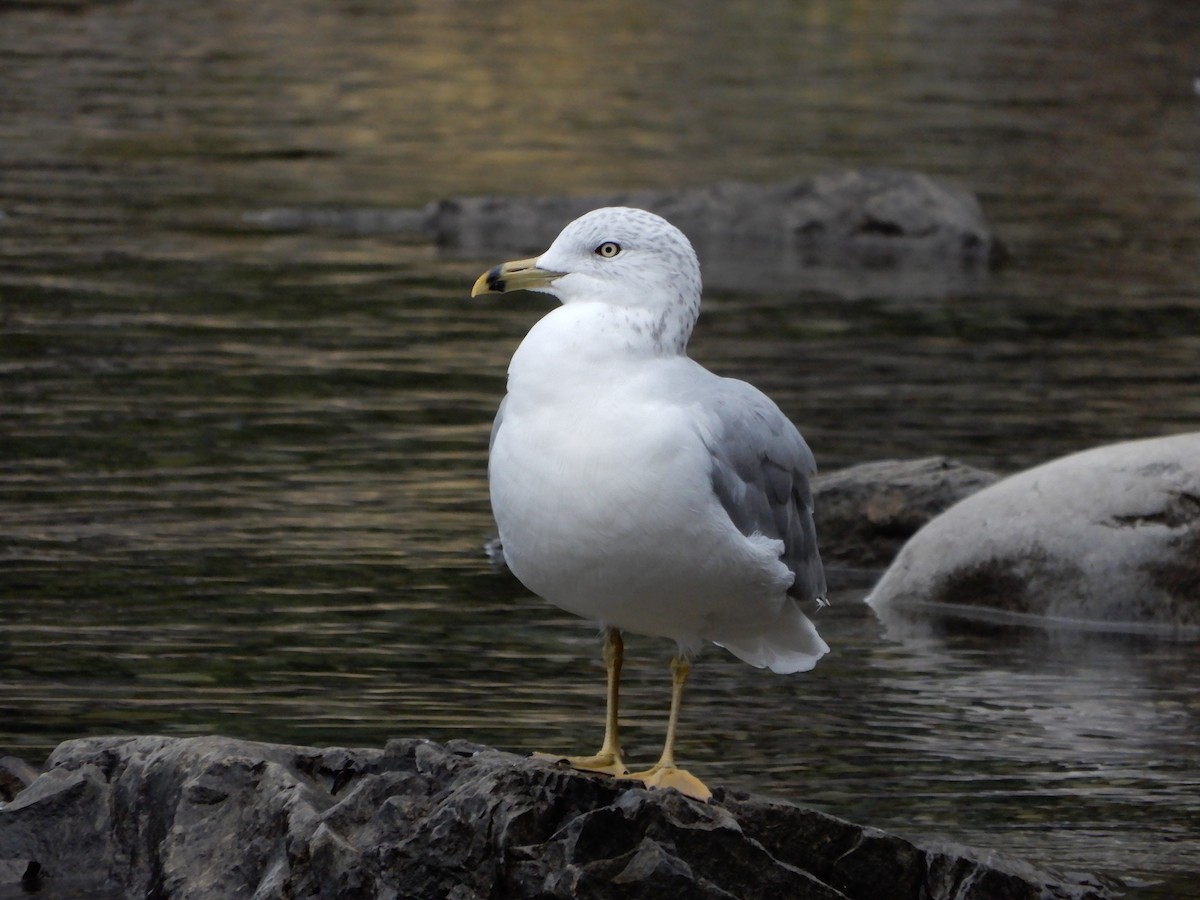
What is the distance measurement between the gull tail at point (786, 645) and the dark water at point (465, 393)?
75 centimetres

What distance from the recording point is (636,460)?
5621mm

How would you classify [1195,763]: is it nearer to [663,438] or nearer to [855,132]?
[663,438]

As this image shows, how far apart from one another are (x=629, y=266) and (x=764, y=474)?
62 centimetres

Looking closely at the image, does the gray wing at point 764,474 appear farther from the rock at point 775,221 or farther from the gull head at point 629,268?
the rock at point 775,221

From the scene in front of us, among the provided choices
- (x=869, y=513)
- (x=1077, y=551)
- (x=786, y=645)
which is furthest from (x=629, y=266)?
(x=869, y=513)

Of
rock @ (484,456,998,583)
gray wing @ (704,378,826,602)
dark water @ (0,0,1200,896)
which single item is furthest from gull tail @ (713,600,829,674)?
rock @ (484,456,998,583)

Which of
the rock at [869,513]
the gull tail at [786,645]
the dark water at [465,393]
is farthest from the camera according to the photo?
the rock at [869,513]

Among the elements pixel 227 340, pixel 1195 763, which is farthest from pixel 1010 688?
pixel 227 340

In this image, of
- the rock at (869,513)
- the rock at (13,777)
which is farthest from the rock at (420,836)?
the rock at (869,513)

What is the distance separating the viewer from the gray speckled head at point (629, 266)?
590 centimetres

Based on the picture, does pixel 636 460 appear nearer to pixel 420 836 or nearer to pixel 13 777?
pixel 420 836

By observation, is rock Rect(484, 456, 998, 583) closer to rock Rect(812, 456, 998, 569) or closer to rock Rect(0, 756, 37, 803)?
rock Rect(812, 456, 998, 569)

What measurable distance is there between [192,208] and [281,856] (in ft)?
47.8

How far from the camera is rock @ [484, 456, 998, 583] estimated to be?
10383mm
